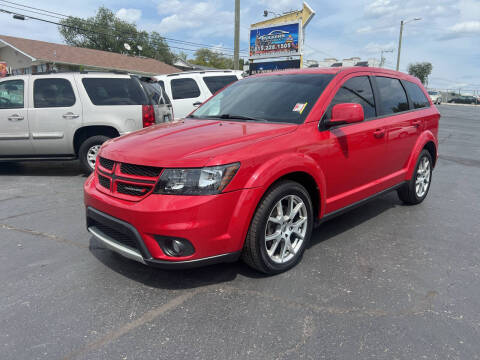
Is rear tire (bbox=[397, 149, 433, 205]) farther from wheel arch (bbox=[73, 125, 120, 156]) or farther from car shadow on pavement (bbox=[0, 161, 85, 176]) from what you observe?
car shadow on pavement (bbox=[0, 161, 85, 176])

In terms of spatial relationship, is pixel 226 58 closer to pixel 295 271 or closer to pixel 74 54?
pixel 74 54

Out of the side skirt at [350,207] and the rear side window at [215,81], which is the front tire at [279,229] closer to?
the side skirt at [350,207]

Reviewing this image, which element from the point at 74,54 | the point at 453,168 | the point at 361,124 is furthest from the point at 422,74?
the point at 361,124

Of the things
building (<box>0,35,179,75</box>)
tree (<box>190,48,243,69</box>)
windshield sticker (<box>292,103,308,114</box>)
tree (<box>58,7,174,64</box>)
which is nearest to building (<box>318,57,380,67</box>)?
windshield sticker (<box>292,103,308,114</box>)

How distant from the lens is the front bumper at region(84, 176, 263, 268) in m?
2.65

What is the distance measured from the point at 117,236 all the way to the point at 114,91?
4739mm

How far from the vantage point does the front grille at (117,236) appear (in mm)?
2875

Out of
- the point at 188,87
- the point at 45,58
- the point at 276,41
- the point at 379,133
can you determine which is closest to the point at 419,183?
the point at 379,133

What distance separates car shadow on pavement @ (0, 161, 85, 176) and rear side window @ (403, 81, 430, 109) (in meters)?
5.88

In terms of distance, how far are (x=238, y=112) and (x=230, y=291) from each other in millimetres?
1808

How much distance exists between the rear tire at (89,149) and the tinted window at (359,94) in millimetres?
4571

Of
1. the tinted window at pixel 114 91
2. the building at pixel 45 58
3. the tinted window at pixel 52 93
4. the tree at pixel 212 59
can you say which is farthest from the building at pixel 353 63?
the tree at pixel 212 59

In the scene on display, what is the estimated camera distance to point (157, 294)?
9.60ft

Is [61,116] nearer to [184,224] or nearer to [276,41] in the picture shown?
[184,224]
